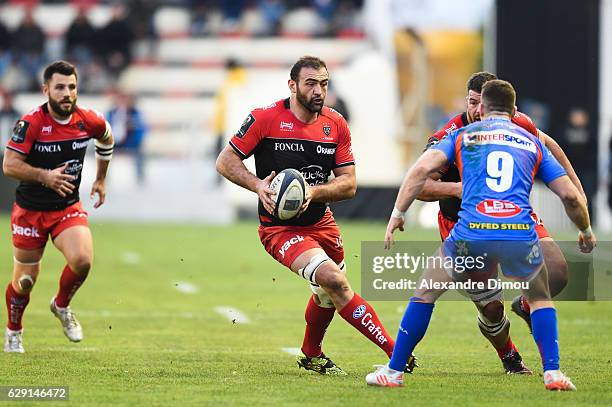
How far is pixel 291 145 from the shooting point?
9.55 meters

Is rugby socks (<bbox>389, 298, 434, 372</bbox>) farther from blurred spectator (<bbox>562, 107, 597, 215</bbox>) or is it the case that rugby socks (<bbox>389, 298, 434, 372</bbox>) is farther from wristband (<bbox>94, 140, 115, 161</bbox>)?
blurred spectator (<bbox>562, 107, 597, 215</bbox>)

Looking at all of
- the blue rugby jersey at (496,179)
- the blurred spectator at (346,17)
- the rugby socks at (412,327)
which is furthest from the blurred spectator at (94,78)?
the blue rugby jersey at (496,179)

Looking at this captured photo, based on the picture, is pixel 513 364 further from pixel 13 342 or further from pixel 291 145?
pixel 13 342

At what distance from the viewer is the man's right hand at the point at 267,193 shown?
30.0 feet

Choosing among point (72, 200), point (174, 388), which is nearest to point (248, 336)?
point (72, 200)

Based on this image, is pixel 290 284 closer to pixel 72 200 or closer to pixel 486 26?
pixel 72 200

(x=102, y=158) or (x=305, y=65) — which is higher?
(x=305, y=65)

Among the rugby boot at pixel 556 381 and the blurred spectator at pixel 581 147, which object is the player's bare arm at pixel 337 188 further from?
the blurred spectator at pixel 581 147

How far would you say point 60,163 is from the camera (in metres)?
10.8

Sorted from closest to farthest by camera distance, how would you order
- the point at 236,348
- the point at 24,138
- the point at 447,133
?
the point at 447,133, the point at 24,138, the point at 236,348

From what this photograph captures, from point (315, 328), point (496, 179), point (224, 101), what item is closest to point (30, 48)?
point (224, 101)

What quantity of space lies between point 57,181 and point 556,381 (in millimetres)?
4477

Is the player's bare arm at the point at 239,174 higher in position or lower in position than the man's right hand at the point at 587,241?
higher

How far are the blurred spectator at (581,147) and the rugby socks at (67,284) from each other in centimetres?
1422
